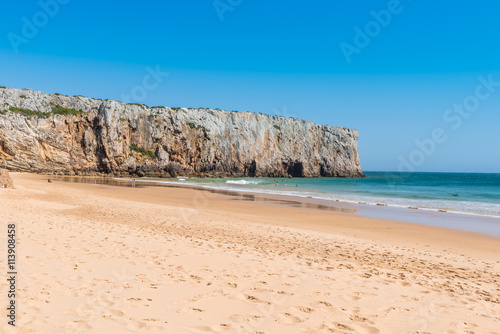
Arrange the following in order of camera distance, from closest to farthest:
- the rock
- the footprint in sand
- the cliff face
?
the footprint in sand → the rock → the cliff face

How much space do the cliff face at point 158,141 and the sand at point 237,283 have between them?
60.9 meters

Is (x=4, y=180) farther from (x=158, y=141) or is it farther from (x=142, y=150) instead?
(x=158, y=141)

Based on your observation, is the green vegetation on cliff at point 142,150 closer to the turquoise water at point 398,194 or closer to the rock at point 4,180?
the turquoise water at point 398,194

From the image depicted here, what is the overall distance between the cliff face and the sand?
60911mm

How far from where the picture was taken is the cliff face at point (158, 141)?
60.3 m

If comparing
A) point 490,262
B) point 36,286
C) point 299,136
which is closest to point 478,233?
point 490,262

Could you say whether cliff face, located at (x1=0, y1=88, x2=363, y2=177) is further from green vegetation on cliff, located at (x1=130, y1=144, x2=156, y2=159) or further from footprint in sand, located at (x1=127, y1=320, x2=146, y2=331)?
footprint in sand, located at (x1=127, y1=320, x2=146, y2=331)

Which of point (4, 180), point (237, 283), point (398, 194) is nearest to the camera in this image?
point (237, 283)

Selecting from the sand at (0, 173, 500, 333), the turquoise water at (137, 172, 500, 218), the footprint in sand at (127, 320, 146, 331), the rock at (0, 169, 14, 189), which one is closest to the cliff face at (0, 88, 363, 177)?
the turquoise water at (137, 172, 500, 218)

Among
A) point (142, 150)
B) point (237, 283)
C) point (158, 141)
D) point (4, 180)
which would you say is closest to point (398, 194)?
point (237, 283)

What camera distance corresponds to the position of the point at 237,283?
5121 mm

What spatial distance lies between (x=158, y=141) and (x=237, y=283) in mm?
74473

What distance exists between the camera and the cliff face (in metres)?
60.3

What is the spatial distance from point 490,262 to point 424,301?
4863 millimetres
